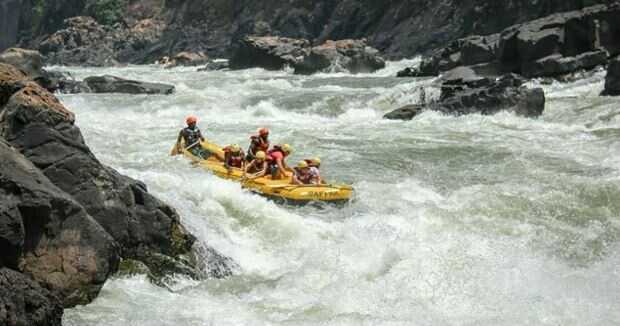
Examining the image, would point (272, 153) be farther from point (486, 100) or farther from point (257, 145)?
point (486, 100)

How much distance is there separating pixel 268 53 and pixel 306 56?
370cm

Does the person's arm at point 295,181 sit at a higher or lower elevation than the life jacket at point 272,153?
lower

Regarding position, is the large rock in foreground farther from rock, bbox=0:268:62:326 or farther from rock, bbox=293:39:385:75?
rock, bbox=0:268:62:326

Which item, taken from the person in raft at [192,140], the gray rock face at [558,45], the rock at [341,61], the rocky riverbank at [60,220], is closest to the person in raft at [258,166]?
the person in raft at [192,140]

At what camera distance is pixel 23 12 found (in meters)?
80.2

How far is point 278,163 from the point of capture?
463 inches

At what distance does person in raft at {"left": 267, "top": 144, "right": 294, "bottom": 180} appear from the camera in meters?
11.7

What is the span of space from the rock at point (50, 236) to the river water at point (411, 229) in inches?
9.7

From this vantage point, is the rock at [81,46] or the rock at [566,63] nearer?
the rock at [566,63]

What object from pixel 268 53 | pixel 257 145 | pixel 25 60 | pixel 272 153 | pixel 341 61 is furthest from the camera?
pixel 268 53

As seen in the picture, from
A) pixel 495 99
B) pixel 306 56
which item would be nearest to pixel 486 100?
pixel 495 99

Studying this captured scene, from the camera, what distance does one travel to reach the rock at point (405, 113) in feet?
64.8

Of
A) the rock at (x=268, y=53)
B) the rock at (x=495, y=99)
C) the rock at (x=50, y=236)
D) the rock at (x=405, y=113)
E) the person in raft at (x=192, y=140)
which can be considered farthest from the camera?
the rock at (x=268, y=53)

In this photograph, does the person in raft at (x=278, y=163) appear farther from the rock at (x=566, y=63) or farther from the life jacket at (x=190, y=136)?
the rock at (x=566, y=63)
